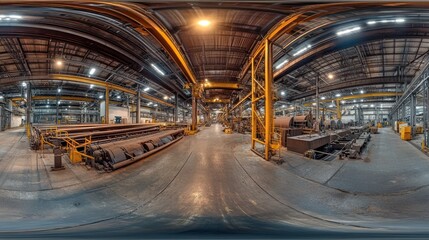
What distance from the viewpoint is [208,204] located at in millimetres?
1327

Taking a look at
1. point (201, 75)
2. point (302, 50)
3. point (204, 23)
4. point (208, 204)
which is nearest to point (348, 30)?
point (302, 50)

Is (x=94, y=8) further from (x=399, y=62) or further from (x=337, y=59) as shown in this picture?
(x=399, y=62)

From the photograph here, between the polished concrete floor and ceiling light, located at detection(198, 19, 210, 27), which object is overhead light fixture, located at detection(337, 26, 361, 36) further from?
the polished concrete floor

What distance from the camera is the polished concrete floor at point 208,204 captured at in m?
1.02

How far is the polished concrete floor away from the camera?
102 cm

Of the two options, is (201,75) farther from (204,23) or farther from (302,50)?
(302,50)

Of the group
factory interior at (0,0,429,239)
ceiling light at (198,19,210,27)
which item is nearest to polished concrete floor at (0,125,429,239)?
factory interior at (0,0,429,239)

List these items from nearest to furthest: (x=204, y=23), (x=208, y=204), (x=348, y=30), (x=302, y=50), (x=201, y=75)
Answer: (x=204, y=23)
(x=348, y=30)
(x=208, y=204)
(x=302, y=50)
(x=201, y=75)

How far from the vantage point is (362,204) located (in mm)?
1284

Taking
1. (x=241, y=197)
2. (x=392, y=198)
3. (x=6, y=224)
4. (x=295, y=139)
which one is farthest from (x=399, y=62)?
(x=6, y=224)

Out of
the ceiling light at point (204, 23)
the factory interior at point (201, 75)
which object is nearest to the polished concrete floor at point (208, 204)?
the factory interior at point (201, 75)

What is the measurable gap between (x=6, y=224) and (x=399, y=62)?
3789mm

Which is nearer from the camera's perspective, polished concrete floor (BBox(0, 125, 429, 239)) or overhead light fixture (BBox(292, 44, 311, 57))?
polished concrete floor (BBox(0, 125, 429, 239))

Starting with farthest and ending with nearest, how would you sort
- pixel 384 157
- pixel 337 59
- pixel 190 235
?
1. pixel 384 157
2. pixel 337 59
3. pixel 190 235
